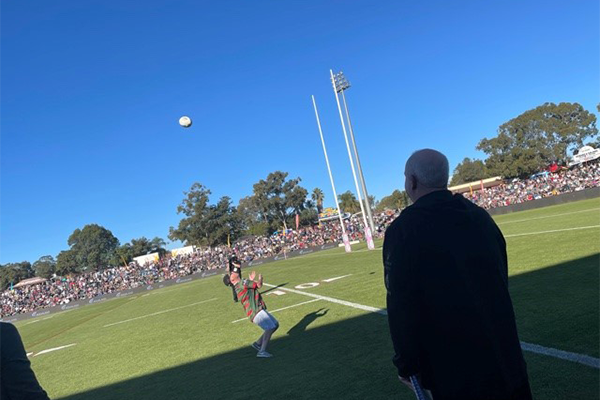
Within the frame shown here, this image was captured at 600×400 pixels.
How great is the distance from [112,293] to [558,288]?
4305 cm

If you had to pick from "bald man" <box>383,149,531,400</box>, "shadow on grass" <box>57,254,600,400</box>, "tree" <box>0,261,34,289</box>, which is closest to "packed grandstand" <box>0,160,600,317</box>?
"shadow on grass" <box>57,254,600,400</box>

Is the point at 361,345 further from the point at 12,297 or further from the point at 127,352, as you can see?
the point at 12,297

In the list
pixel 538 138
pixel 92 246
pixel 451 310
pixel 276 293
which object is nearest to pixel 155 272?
pixel 276 293

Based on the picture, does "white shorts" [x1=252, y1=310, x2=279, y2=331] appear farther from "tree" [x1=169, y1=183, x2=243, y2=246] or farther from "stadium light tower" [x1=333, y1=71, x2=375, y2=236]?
"tree" [x1=169, y1=183, x2=243, y2=246]

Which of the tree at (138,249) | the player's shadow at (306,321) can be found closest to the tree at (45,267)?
the tree at (138,249)

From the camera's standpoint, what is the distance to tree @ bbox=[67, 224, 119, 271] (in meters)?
120

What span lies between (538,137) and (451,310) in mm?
84623

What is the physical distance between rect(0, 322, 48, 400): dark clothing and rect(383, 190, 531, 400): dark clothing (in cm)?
192

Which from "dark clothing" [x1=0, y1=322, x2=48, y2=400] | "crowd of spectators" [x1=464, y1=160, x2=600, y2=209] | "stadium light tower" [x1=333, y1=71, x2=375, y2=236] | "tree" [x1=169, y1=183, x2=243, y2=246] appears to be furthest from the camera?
"tree" [x1=169, y1=183, x2=243, y2=246]

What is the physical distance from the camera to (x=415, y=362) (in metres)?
2.08

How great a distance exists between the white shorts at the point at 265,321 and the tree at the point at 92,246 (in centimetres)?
12134

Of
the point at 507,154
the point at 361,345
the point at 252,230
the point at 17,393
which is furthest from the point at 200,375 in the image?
the point at 252,230

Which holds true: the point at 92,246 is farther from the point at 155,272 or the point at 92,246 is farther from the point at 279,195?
the point at 155,272

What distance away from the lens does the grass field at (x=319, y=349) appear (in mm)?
5027
